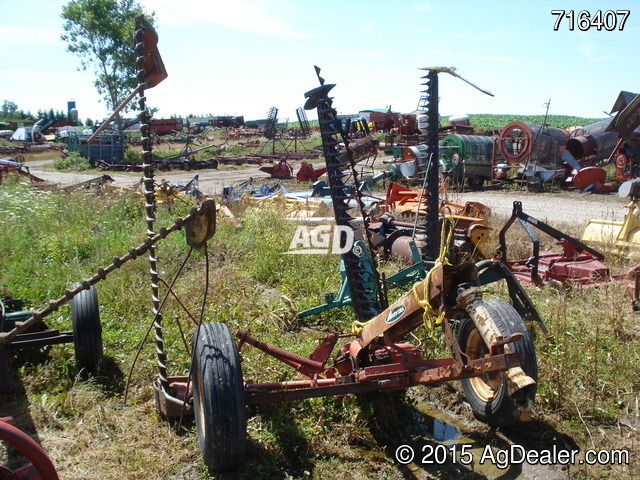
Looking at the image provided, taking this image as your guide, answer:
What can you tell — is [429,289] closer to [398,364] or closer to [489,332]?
[489,332]

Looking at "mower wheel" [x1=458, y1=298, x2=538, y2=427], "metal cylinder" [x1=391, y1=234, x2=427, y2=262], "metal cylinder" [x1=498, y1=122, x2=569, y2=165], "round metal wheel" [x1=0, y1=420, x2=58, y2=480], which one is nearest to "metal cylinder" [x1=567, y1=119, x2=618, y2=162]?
"metal cylinder" [x1=498, y1=122, x2=569, y2=165]

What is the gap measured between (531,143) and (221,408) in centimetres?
1626

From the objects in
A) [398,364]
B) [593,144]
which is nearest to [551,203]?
[593,144]

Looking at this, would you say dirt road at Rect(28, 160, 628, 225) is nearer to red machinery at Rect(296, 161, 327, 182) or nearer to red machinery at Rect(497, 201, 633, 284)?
red machinery at Rect(296, 161, 327, 182)

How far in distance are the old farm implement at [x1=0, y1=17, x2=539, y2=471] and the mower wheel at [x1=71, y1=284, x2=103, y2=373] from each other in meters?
1.03

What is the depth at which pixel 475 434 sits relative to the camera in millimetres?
4039

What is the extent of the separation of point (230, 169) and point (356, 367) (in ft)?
80.0

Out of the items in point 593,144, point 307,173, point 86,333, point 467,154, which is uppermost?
point 593,144

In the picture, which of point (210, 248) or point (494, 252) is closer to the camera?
point (494, 252)

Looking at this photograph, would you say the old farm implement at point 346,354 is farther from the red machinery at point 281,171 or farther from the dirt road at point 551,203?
the red machinery at point 281,171

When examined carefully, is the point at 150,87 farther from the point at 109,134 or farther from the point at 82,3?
the point at 82,3

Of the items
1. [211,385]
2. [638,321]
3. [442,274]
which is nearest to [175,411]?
[211,385]

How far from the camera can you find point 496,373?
3.88 meters

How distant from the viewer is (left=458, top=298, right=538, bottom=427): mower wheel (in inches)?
147
